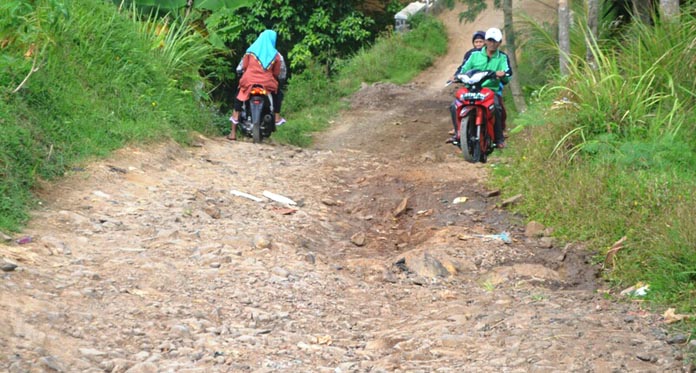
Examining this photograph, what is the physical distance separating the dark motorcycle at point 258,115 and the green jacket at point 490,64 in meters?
2.68

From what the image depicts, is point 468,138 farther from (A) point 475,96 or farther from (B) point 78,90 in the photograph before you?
(B) point 78,90

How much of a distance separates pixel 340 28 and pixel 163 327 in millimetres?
16684

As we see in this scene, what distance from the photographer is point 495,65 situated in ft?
35.5

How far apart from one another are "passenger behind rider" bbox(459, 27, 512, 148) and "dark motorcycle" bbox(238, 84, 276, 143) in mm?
2678

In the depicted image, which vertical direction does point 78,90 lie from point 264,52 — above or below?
below

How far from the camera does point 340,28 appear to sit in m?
21.2

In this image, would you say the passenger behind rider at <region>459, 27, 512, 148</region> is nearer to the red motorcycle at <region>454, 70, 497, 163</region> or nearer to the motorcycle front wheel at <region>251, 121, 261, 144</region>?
the red motorcycle at <region>454, 70, 497, 163</region>

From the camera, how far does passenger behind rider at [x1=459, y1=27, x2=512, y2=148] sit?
10.8 meters

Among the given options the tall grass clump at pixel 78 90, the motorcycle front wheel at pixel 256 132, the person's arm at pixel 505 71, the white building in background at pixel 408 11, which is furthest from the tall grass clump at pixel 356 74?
the person's arm at pixel 505 71

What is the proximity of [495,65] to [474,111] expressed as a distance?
0.61 meters

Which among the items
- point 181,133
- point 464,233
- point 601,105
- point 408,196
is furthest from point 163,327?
point 181,133

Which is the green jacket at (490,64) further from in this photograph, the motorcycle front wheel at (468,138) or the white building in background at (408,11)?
the white building in background at (408,11)

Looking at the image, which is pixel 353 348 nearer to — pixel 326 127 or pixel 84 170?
pixel 84 170

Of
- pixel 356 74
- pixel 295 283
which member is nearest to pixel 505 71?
pixel 295 283
